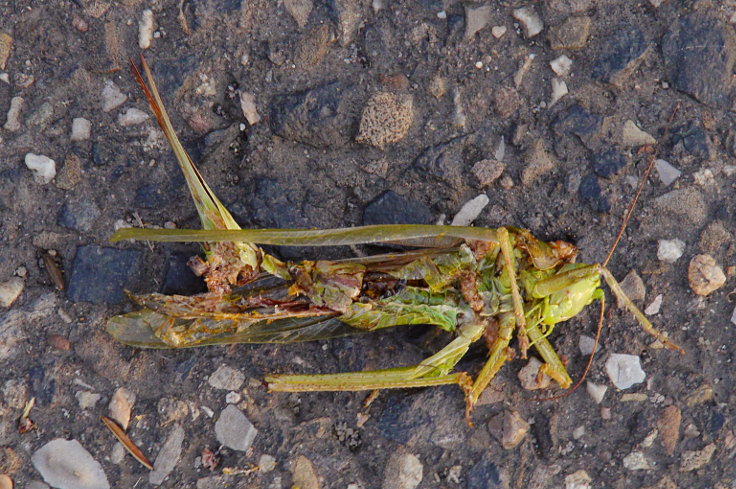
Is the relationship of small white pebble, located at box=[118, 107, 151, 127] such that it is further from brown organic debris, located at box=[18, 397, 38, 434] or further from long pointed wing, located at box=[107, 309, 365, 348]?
brown organic debris, located at box=[18, 397, 38, 434]

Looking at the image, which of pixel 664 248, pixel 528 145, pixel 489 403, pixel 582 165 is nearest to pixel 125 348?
pixel 489 403

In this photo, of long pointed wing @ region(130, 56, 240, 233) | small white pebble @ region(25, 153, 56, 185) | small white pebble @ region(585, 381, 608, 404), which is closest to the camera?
long pointed wing @ region(130, 56, 240, 233)

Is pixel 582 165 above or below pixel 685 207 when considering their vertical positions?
above

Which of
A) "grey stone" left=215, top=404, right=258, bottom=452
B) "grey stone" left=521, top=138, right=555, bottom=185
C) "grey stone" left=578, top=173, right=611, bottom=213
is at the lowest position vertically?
"grey stone" left=215, top=404, right=258, bottom=452

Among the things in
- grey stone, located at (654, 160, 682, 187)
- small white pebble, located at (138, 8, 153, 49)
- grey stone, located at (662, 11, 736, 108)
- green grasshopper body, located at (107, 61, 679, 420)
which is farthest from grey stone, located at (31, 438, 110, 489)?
grey stone, located at (662, 11, 736, 108)

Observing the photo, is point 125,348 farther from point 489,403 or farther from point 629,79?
point 629,79

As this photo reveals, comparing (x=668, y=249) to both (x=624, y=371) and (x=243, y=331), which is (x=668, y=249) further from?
(x=243, y=331)

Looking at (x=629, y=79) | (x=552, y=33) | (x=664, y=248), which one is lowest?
(x=664, y=248)

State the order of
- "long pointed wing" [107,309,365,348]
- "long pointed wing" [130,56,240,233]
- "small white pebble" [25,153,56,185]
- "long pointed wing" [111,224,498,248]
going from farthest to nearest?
1. "small white pebble" [25,153,56,185]
2. "long pointed wing" [107,309,365,348]
3. "long pointed wing" [130,56,240,233]
4. "long pointed wing" [111,224,498,248]
